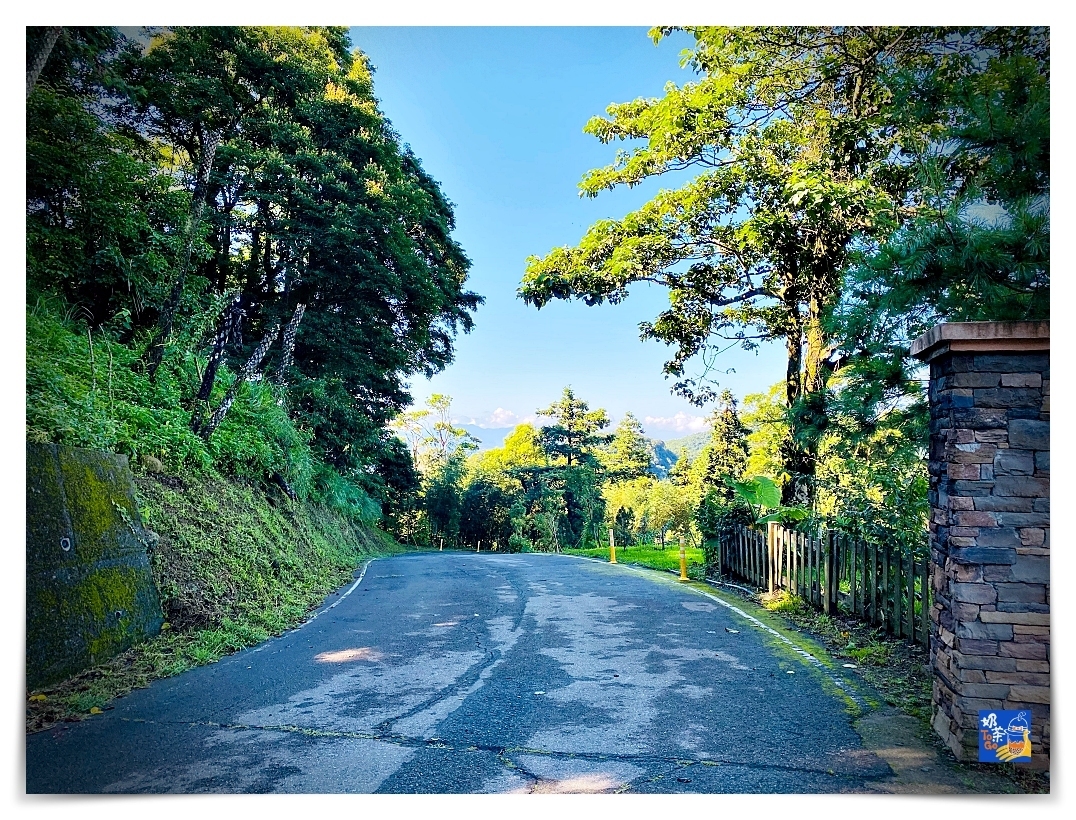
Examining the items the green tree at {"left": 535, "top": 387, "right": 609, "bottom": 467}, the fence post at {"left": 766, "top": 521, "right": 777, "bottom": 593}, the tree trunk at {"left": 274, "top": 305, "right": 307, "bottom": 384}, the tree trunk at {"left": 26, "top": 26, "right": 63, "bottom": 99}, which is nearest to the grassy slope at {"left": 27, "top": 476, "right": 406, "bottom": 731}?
the tree trunk at {"left": 274, "top": 305, "right": 307, "bottom": 384}

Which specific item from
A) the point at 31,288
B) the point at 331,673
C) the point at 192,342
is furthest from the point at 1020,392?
the point at 192,342

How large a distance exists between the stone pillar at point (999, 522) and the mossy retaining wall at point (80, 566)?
5326 millimetres

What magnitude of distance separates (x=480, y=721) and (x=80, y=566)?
2.98 metres

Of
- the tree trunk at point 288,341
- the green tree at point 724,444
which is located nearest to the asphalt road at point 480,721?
the tree trunk at point 288,341

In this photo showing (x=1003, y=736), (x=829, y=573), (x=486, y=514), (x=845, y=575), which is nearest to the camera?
(x=1003, y=736)

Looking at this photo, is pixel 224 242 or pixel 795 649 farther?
pixel 224 242

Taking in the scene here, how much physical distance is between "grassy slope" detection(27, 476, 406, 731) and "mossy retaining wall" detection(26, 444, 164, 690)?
0.53ft

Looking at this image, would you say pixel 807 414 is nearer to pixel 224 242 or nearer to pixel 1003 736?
pixel 1003 736

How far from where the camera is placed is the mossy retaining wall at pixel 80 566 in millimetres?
3986

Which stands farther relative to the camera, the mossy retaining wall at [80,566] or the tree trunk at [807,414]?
the tree trunk at [807,414]

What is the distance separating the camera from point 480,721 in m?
3.75

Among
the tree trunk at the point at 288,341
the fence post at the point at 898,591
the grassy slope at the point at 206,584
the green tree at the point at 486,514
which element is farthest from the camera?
the green tree at the point at 486,514

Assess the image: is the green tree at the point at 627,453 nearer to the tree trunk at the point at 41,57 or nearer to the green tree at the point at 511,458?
the green tree at the point at 511,458

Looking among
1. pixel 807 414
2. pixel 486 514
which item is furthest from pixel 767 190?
pixel 486 514
